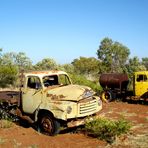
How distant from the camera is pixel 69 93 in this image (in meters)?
10.7

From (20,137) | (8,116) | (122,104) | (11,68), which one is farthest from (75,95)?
(11,68)

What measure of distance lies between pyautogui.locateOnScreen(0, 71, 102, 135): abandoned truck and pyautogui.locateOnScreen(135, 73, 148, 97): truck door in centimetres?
692

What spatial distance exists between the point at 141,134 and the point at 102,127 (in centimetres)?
147

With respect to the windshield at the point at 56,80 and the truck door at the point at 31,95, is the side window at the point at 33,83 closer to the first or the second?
the truck door at the point at 31,95

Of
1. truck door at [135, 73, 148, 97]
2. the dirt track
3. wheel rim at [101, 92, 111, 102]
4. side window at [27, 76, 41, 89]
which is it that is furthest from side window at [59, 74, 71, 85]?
wheel rim at [101, 92, 111, 102]

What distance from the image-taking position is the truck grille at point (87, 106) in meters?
10.4

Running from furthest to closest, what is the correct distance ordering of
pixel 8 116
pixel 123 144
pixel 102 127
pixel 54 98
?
1. pixel 8 116
2. pixel 54 98
3. pixel 102 127
4. pixel 123 144

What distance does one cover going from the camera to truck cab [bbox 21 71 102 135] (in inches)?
405

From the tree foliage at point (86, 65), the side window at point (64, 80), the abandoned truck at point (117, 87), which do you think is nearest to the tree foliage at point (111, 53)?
the tree foliage at point (86, 65)

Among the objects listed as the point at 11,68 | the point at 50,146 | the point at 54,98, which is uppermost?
the point at 11,68

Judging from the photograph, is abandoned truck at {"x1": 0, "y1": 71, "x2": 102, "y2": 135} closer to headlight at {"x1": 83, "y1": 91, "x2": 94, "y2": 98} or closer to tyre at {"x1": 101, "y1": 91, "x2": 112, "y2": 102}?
headlight at {"x1": 83, "y1": 91, "x2": 94, "y2": 98}

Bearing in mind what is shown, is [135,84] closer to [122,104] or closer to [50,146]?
[122,104]

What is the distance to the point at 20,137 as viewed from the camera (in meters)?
10.5

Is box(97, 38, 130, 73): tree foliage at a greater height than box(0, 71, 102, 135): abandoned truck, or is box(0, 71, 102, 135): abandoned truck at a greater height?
box(97, 38, 130, 73): tree foliage
